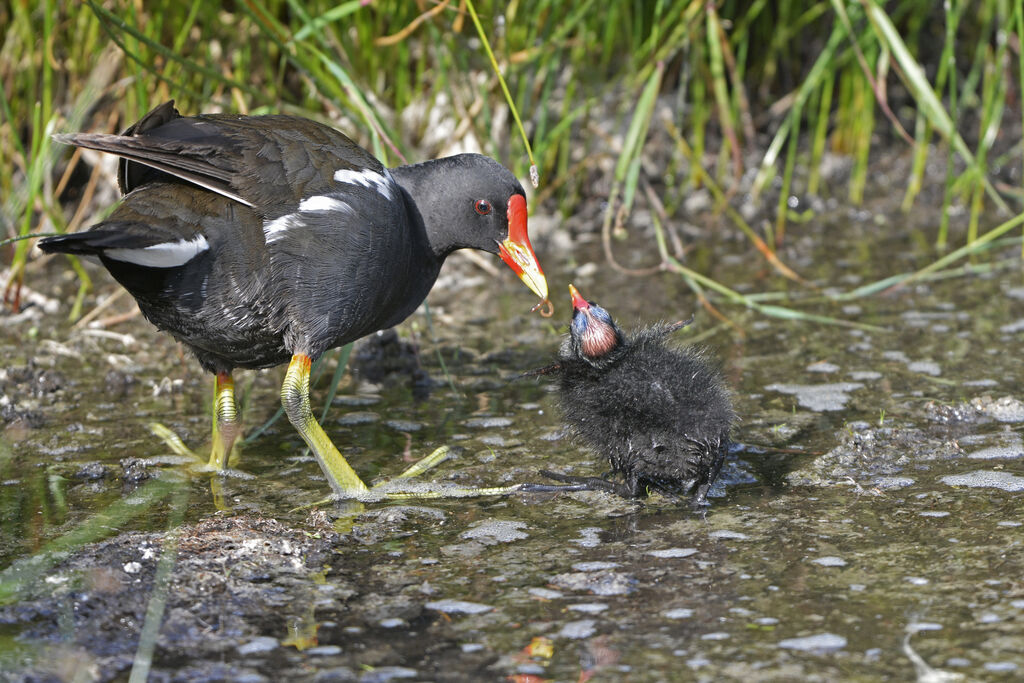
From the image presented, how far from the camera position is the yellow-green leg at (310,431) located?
10.3ft

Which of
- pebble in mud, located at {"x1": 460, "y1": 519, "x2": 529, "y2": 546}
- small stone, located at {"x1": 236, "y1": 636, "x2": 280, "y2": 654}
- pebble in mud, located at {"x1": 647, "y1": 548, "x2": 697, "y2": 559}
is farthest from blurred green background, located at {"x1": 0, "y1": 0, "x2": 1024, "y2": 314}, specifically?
small stone, located at {"x1": 236, "y1": 636, "x2": 280, "y2": 654}

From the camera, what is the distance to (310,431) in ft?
10.4

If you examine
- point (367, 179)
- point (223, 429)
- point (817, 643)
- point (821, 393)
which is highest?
point (367, 179)

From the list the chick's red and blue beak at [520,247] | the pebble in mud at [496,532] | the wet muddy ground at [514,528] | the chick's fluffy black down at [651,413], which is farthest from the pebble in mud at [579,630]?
the chick's red and blue beak at [520,247]

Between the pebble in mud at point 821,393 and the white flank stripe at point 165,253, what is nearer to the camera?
the white flank stripe at point 165,253

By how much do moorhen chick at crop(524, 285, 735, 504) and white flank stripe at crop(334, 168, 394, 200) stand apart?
596 millimetres

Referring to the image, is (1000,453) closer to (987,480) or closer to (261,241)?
(987,480)

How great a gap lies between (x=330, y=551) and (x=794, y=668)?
1.09 metres

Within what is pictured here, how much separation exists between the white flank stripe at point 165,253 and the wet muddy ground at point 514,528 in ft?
1.88

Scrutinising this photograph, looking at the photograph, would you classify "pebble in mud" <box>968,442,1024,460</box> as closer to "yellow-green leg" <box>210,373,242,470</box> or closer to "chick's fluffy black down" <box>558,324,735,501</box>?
"chick's fluffy black down" <box>558,324,735,501</box>

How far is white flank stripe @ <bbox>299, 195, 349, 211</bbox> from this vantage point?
10.2ft

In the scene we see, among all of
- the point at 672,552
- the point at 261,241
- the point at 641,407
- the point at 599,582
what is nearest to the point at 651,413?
the point at 641,407

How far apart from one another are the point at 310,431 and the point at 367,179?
68cm

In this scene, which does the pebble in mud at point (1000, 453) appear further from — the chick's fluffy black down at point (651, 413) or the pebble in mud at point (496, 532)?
the pebble in mud at point (496, 532)
